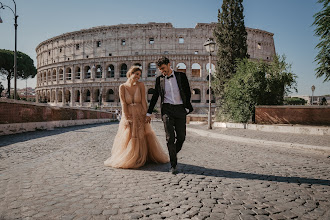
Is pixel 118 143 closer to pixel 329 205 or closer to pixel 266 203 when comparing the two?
pixel 266 203

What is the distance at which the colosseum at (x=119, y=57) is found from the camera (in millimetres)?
38875

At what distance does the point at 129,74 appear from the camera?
12.5 feet

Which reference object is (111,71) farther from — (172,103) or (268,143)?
(172,103)

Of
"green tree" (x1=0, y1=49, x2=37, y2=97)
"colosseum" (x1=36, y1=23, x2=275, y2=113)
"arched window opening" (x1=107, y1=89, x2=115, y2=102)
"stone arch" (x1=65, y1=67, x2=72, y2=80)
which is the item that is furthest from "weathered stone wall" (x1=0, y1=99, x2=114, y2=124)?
"green tree" (x1=0, y1=49, x2=37, y2=97)

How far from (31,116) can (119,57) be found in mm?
32039

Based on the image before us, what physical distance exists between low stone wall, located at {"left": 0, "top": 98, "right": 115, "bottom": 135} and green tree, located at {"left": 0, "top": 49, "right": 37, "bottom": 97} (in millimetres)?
41109

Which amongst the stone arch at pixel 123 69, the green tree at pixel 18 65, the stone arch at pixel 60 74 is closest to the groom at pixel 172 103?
the stone arch at pixel 123 69

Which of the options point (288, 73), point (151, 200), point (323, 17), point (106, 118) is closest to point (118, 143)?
point (151, 200)

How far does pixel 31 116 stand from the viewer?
1003 cm

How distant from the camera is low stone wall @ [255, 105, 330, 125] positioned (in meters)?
8.63

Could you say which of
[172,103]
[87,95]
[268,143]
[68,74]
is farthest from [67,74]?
[172,103]

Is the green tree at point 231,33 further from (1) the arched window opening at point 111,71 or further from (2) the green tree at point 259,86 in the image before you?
(1) the arched window opening at point 111,71

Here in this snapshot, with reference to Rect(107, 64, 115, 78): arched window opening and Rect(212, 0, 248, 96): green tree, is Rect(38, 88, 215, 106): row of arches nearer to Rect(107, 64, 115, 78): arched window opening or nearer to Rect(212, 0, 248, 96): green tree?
Rect(107, 64, 115, 78): arched window opening

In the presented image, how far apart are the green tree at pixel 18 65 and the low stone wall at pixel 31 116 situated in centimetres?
4111
